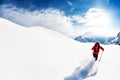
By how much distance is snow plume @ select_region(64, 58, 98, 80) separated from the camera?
38.0ft

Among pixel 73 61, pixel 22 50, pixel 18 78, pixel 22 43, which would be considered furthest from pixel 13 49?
pixel 73 61

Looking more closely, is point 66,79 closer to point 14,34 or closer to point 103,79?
point 103,79

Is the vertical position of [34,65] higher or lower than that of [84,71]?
higher

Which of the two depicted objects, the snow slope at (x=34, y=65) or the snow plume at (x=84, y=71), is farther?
the snow plume at (x=84, y=71)

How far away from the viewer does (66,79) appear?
36.8 ft

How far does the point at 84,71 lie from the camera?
12.5m

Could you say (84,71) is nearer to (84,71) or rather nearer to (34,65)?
(84,71)

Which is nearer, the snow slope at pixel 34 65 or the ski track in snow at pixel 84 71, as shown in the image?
the snow slope at pixel 34 65

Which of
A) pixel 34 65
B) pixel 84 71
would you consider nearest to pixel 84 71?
pixel 84 71

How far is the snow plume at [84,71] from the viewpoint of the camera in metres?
11.6

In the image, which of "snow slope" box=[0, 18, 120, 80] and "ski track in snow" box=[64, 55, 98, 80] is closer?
"snow slope" box=[0, 18, 120, 80]

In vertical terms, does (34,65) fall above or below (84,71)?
above

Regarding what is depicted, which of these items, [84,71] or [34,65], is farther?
[84,71]

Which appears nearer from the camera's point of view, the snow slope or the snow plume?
the snow slope
